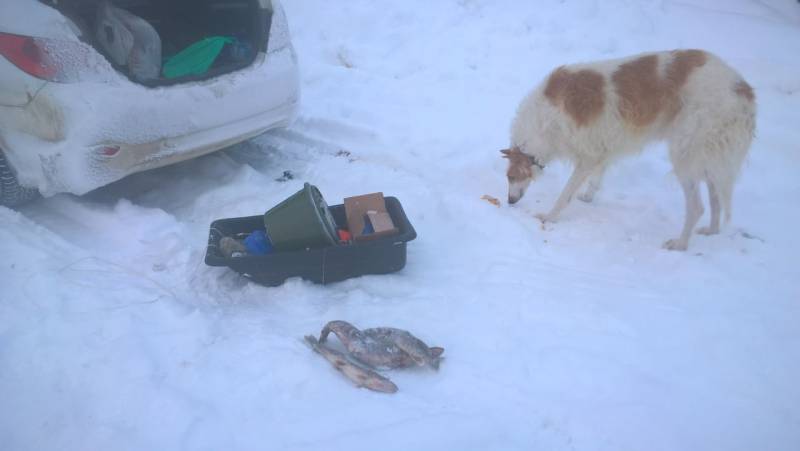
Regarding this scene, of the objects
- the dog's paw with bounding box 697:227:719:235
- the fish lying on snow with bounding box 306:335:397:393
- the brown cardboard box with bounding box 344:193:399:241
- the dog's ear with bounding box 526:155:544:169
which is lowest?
the fish lying on snow with bounding box 306:335:397:393

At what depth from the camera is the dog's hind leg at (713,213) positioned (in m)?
3.67

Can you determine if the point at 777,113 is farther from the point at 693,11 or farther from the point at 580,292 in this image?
the point at 580,292

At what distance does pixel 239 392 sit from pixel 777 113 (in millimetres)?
5592

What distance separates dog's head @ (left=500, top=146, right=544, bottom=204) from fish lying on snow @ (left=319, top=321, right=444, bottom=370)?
1940mm

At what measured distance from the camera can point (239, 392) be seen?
7.66 feet

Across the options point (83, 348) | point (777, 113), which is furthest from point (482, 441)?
point (777, 113)

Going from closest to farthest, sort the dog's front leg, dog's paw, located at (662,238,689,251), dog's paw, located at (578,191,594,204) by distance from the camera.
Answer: dog's paw, located at (662,238,689,251) → the dog's front leg → dog's paw, located at (578,191,594,204)

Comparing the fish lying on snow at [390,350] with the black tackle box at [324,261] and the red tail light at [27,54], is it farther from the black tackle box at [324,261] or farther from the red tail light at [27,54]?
the red tail light at [27,54]

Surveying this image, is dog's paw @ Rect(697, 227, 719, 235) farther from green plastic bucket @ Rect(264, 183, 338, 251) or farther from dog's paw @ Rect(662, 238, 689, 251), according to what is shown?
green plastic bucket @ Rect(264, 183, 338, 251)

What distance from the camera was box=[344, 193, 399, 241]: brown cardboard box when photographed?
325 centimetres

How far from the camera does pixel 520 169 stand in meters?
4.02

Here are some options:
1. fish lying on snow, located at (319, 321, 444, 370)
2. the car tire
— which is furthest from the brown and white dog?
the car tire

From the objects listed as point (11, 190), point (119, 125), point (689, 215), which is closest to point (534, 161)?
point (689, 215)

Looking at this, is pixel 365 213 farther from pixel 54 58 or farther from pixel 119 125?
pixel 54 58
